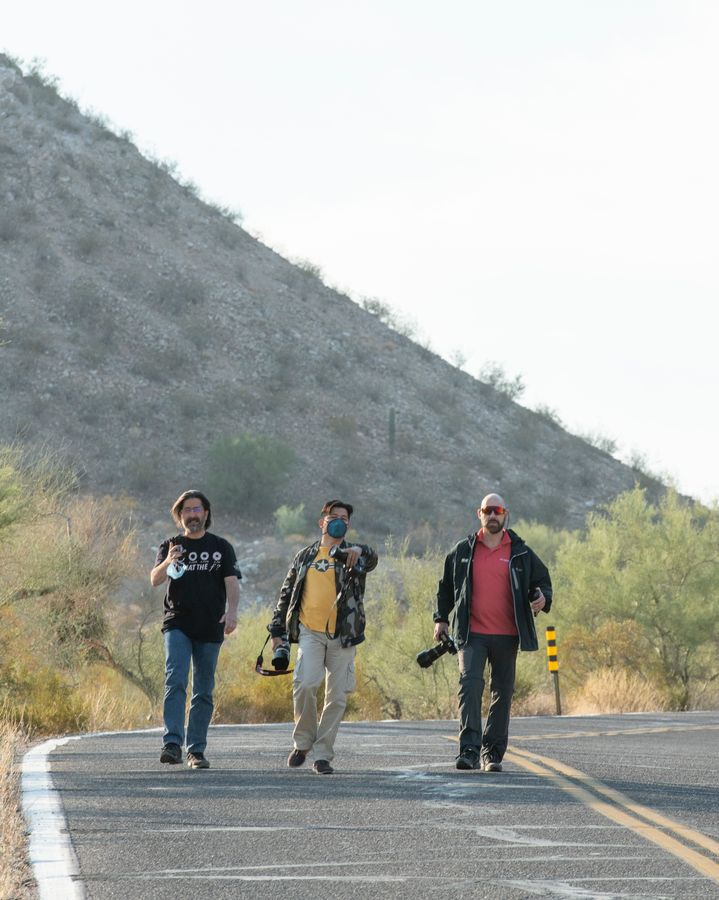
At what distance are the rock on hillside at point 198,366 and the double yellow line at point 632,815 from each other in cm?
5234

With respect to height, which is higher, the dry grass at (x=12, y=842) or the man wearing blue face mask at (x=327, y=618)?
the man wearing blue face mask at (x=327, y=618)

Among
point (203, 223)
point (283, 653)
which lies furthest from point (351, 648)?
point (203, 223)

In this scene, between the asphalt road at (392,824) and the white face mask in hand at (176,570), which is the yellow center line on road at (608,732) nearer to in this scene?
the asphalt road at (392,824)

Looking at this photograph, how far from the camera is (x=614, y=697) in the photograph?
91.0ft

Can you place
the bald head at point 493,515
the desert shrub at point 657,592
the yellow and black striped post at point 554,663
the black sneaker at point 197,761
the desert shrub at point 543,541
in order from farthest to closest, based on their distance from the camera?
the desert shrub at point 543,541 < the desert shrub at point 657,592 < the yellow and black striped post at point 554,663 < the bald head at point 493,515 < the black sneaker at point 197,761

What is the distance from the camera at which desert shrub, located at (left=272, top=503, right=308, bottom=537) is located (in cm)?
6319

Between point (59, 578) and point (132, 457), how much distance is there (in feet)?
Answer: 117

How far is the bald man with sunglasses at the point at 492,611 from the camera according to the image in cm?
1302

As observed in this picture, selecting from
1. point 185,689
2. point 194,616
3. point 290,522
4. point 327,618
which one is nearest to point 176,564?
point 194,616

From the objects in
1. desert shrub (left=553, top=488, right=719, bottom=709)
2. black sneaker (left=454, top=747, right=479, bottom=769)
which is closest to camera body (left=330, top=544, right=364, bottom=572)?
black sneaker (left=454, top=747, right=479, bottom=769)

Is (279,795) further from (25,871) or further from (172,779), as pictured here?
(25,871)

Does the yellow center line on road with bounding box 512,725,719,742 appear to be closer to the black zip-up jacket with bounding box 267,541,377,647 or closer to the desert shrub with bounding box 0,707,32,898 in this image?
the black zip-up jacket with bounding box 267,541,377,647

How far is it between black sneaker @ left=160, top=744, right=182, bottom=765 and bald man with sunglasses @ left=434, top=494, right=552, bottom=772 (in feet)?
7.24

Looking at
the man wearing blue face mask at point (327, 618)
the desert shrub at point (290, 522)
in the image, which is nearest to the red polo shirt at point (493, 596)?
the man wearing blue face mask at point (327, 618)
